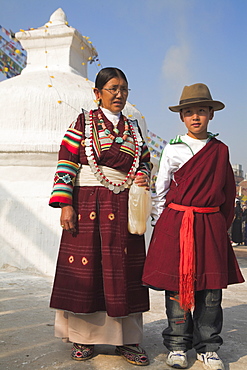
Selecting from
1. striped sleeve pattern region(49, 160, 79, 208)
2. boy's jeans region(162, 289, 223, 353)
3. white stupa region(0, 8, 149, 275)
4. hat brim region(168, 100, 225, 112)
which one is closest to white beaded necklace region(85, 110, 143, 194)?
striped sleeve pattern region(49, 160, 79, 208)

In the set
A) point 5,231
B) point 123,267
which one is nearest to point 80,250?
point 123,267

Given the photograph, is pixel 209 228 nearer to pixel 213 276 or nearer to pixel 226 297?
pixel 213 276

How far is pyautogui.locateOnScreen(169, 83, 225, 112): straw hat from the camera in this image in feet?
8.10

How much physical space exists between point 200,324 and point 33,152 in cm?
357

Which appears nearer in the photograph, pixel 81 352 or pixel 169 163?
pixel 81 352

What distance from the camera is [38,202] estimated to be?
507 cm

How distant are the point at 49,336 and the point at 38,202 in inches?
97.0

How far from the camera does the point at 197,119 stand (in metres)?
2.51

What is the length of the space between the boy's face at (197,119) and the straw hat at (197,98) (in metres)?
0.04

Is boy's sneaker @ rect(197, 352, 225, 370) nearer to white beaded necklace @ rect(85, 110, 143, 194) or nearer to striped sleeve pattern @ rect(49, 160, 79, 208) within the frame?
white beaded necklace @ rect(85, 110, 143, 194)

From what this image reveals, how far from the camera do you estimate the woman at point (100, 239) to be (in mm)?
2420

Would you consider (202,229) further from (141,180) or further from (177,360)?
(177,360)

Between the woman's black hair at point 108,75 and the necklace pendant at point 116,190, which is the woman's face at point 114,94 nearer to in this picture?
the woman's black hair at point 108,75

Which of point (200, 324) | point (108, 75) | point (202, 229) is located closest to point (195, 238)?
point (202, 229)
